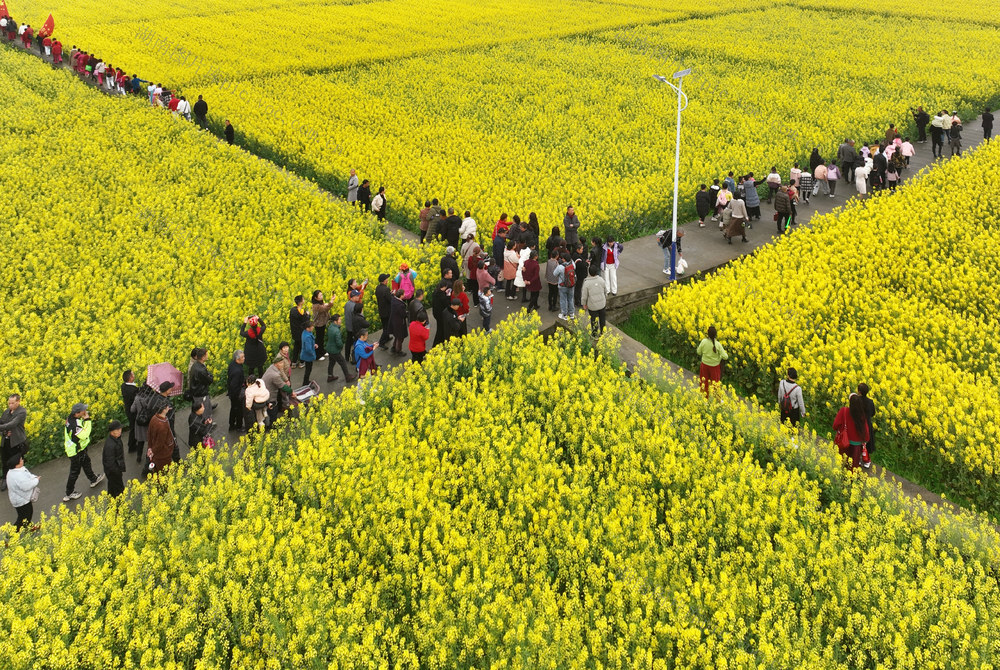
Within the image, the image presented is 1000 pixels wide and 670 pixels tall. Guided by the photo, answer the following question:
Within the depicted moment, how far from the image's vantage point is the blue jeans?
580 inches

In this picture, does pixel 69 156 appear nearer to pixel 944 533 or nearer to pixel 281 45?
pixel 281 45

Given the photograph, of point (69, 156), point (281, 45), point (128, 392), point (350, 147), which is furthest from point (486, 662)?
point (281, 45)

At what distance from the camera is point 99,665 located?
7223mm

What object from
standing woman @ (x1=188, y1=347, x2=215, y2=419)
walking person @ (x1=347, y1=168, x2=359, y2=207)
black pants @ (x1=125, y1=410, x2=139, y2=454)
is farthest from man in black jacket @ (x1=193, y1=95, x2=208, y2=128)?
black pants @ (x1=125, y1=410, x2=139, y2=454)

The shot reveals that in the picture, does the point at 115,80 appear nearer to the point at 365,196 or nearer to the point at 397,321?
the point at 365,196

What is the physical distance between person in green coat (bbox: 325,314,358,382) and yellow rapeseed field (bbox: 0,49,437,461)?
1.60 m

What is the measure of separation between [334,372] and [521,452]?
4.61 m

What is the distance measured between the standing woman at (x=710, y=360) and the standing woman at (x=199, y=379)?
782 cm

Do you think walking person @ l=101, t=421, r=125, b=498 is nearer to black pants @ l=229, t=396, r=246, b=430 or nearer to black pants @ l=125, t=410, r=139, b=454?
black pants @ l=125, t=410, r=139, b=454

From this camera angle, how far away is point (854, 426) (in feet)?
35.2

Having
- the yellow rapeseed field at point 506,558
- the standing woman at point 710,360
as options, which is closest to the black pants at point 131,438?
the yellow rapeseed field at point 506,558

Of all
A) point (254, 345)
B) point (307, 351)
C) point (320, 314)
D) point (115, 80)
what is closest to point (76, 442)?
point (254, 345)

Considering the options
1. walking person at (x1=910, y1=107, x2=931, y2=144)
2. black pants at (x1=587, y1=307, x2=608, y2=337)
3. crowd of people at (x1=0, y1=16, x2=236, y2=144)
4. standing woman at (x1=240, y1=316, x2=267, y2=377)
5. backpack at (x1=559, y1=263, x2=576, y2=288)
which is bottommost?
black pants at (x1=587, y1=307, x2=608, y2=337)

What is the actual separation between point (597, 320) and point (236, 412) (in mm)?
6649
